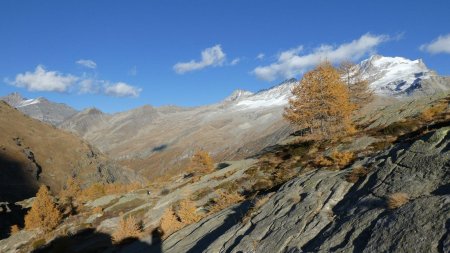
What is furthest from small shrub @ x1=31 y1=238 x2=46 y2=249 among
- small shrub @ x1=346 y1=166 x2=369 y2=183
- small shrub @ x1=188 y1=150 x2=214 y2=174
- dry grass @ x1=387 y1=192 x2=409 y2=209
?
dry grass @ x1=387 y1=192 x2=409 y2=209

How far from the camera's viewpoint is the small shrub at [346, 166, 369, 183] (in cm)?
1984

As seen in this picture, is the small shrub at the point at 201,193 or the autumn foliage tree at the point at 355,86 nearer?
the small shrub at the point at 201,193

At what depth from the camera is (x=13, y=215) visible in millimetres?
112938

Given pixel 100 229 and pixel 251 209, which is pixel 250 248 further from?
pixel 100 229

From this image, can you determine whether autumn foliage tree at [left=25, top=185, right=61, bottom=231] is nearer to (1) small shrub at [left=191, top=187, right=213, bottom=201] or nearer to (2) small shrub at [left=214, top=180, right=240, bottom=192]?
(1) small shrub at [left=191, top=187, right=213, bottom=201]

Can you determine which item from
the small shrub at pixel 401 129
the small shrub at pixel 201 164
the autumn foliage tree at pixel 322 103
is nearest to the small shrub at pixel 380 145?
the small shrub at pixel 401 129

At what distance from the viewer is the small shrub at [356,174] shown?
19844 mm

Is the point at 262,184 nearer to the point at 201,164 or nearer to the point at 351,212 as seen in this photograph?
the point at 351,212

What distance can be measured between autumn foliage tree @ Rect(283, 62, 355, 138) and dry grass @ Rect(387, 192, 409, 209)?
4031cm

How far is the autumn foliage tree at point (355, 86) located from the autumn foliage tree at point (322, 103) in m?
11.7

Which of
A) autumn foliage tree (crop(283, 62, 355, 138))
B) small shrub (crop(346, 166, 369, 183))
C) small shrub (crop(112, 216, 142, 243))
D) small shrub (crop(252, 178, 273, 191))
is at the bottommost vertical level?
small shrub (crop(112, 216, 142, 243))

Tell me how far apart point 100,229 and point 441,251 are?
187 feet

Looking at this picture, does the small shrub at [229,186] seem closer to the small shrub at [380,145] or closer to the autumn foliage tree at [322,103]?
the small shrub at [380,145]

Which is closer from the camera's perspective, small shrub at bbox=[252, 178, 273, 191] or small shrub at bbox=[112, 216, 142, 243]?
small shrub at bbox=[252, 178, 273, 191]
